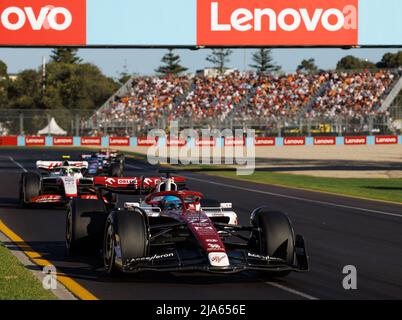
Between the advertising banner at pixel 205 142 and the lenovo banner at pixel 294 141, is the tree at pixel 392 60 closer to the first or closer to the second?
the lenovo banner at pixel 294 141

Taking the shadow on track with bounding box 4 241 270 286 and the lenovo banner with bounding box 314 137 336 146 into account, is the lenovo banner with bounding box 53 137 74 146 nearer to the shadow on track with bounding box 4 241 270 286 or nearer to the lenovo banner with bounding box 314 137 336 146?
the lenovo banner with bounding box 314 137 336 146

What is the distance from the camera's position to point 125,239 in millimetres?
10641

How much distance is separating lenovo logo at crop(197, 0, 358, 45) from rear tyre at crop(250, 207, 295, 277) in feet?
47.5

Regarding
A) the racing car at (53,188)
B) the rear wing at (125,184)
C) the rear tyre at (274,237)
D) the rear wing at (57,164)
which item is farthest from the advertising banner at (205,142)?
the rear tyre at (274,237)

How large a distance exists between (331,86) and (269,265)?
72.7 metres

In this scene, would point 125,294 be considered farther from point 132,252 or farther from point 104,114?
point 104,114

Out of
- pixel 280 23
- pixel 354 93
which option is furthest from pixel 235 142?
pixel 280 23

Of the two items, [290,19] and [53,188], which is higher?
[290,19]

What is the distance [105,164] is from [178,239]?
54.9 feet

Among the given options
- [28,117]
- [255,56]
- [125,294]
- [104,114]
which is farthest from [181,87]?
[125,294]

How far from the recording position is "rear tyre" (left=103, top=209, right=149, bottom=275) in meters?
10.6

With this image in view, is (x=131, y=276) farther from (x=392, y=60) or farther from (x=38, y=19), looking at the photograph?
(x=392, y=60)

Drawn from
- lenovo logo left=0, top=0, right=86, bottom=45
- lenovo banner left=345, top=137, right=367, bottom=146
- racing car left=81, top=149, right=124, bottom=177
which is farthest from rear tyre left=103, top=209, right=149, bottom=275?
lenovo banner left=345, top=137, right=367, bottom=146

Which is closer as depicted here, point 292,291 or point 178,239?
point 292,291
